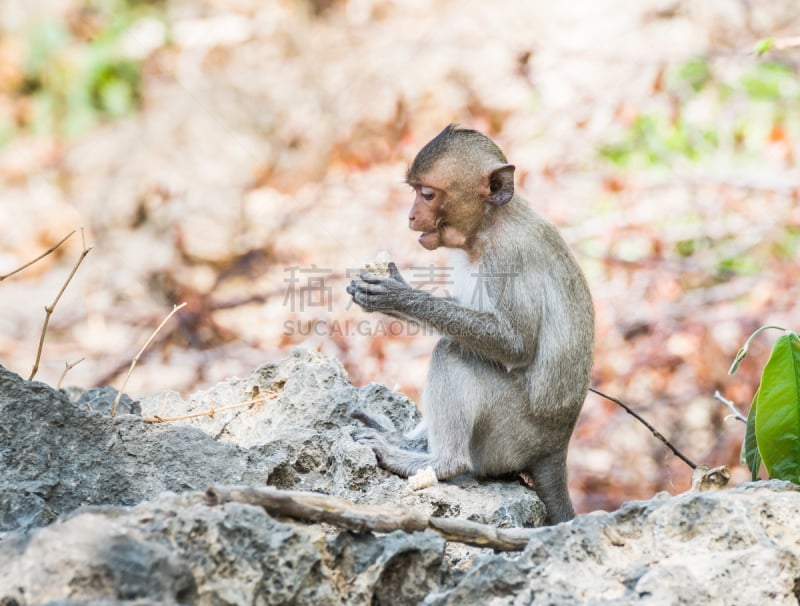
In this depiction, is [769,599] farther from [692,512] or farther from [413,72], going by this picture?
[413,72]

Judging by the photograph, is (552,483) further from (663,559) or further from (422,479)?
(663,559)

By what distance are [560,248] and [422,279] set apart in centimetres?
416

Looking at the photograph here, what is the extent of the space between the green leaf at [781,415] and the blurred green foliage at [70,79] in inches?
379

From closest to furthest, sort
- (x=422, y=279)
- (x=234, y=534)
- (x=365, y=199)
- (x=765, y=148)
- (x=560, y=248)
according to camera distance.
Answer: (x=234, y=534), (x=560, y=248), (x=422, y=279), (x=765, y=148), (x=365, y=199)

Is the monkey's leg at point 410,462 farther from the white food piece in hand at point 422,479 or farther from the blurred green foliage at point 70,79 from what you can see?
the blurred green foliage at point 70,79

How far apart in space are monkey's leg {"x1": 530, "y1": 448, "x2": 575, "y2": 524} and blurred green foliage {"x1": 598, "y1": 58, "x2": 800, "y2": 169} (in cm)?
630

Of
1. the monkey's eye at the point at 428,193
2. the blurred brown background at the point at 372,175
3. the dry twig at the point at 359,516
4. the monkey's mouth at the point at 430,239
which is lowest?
the dry twig at the point at 359,516

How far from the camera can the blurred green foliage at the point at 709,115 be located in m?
10.8

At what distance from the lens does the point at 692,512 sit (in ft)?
11.0

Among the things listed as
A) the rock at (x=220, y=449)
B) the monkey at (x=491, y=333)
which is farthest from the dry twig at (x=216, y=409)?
the monkey at (x=491, y=333)

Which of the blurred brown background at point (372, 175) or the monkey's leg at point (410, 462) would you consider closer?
the monkey's leg at point (410, 462)

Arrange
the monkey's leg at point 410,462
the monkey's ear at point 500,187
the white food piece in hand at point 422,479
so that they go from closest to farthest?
the white food piece in hand at point 422,479
the monkey's leg at point 410,462
the monkey's ear at point 500,187

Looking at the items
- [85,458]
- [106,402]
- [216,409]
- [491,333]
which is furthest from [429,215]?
[85,458]

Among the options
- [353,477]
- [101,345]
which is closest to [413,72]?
[101,345]
